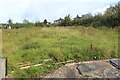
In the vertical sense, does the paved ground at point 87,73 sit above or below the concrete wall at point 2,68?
below

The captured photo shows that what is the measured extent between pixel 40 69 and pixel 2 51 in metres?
1.84

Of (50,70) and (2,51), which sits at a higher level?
(2,51)

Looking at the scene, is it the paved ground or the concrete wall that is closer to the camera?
the concrete wall

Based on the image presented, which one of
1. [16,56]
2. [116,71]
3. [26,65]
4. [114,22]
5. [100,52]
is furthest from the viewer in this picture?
[114,22]

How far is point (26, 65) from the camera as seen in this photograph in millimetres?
3570

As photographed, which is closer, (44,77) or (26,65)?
(44,77)

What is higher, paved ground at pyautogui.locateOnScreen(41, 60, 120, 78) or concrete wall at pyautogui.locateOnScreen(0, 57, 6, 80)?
concrete wall at pyautogui.locateOnScreen(0, 57, 6, 80)

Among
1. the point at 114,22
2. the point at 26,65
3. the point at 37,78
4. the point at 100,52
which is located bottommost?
the point at 37,78

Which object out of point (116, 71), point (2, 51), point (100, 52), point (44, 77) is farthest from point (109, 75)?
point (2, 51)

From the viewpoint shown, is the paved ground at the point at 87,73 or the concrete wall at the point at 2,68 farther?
the paved ground at the point at 87,73

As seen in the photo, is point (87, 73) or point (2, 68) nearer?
point (2, 68)

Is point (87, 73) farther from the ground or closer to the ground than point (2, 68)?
closer to the ground

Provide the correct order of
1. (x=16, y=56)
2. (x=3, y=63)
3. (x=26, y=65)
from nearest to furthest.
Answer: (x=3, y=63)
(x=26, y=65)
(x=16, y=56)

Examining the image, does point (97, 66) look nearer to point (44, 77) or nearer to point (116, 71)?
point (116, 71)
